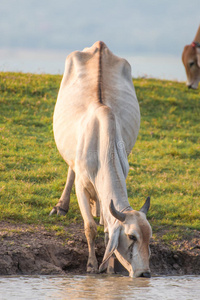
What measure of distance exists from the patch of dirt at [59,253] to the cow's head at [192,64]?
9.59 m

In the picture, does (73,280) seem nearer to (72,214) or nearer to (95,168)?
(95,168)

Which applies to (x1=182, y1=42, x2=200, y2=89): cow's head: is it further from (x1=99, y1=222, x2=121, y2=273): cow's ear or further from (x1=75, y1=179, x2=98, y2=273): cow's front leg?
(x1=99, y1=222, x2=121, y2=273): cow's ear

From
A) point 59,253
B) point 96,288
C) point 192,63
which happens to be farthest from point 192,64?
point 96,288

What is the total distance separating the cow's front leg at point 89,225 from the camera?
18.2 feet

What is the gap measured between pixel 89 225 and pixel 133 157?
4042 mm

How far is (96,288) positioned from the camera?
4.64 meters

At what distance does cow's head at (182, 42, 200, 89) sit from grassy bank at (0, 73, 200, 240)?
1.09 feet

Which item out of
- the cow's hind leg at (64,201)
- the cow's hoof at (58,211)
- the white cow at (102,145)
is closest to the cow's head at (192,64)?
the white cow at (102,145)

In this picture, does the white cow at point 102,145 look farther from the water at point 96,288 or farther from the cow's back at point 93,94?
the water at point 96,288

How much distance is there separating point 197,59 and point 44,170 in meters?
8.52

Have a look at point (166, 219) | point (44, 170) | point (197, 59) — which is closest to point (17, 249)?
point (166, 219)

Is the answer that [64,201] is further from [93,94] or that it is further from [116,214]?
[116,214]

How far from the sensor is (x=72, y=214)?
692 centimetres

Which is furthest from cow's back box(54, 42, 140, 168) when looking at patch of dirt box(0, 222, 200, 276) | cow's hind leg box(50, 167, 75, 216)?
patch of dirt box(0, 222, 200, 276)
